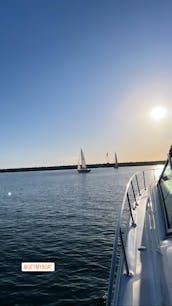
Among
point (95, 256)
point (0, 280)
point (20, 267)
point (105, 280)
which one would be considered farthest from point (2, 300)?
point (95, 256)

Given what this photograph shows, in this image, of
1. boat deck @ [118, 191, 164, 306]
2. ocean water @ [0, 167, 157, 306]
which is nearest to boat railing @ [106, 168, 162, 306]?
boat deck @ [118, 191, 164, 306]

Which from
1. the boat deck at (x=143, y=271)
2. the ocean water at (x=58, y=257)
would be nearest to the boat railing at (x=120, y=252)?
the boat deck at (x=143, y=271)

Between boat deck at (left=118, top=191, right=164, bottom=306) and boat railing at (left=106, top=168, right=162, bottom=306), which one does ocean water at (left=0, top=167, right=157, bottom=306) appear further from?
boat deck at (left=118, top=191, right=164, bottom=306)

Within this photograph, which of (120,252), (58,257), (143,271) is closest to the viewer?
(143,271)

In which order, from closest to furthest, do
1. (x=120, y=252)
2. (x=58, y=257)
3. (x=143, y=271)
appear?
(x=143, y=271)
(x=120, y=252)
(x=58, y=257)

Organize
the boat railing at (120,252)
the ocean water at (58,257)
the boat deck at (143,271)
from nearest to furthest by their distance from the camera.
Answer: the boat railing at (120,252) → the boat deck at (143,271) → the ocean water at (58,257)

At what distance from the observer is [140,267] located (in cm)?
405

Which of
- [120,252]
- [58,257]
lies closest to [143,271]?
[120,252]

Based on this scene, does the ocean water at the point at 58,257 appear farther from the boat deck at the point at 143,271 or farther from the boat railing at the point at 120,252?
the boat deck at the point at 143,271

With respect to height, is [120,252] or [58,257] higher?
[120,252]

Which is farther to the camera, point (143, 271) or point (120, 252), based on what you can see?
point (120, 252)

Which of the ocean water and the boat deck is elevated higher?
the boat deck

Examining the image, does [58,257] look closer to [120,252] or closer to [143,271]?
[120,252]

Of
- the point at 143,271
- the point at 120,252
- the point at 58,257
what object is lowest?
the point at 58,257
